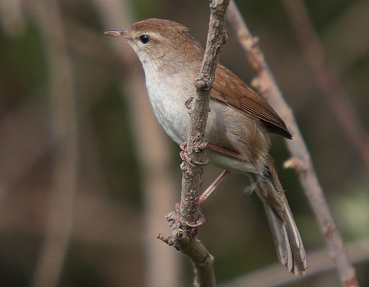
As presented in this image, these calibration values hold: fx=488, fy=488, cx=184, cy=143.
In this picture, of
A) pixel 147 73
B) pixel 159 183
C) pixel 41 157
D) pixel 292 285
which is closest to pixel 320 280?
pixel 292 285

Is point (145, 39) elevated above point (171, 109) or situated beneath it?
elevated above

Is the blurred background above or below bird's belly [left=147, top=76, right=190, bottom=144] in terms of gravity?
above

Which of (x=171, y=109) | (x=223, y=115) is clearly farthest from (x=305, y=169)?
(x=171, y=109)

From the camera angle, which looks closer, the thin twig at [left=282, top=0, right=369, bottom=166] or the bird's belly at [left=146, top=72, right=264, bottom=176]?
the bird's belly at [left=146, top=72, right=264, bottom=176]

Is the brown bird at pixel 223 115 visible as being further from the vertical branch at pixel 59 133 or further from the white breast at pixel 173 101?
the vertical branch at pixel 59 133

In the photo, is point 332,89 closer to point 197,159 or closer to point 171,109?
point 171,109

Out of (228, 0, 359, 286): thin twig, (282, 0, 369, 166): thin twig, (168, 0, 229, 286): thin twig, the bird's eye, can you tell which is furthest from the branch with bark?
(282, 0, 369, 166): thin twig

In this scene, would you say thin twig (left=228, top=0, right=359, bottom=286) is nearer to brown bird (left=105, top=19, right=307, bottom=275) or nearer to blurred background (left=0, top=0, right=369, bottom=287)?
brown bird (left=105, top=19, right=307, bottom=275)
